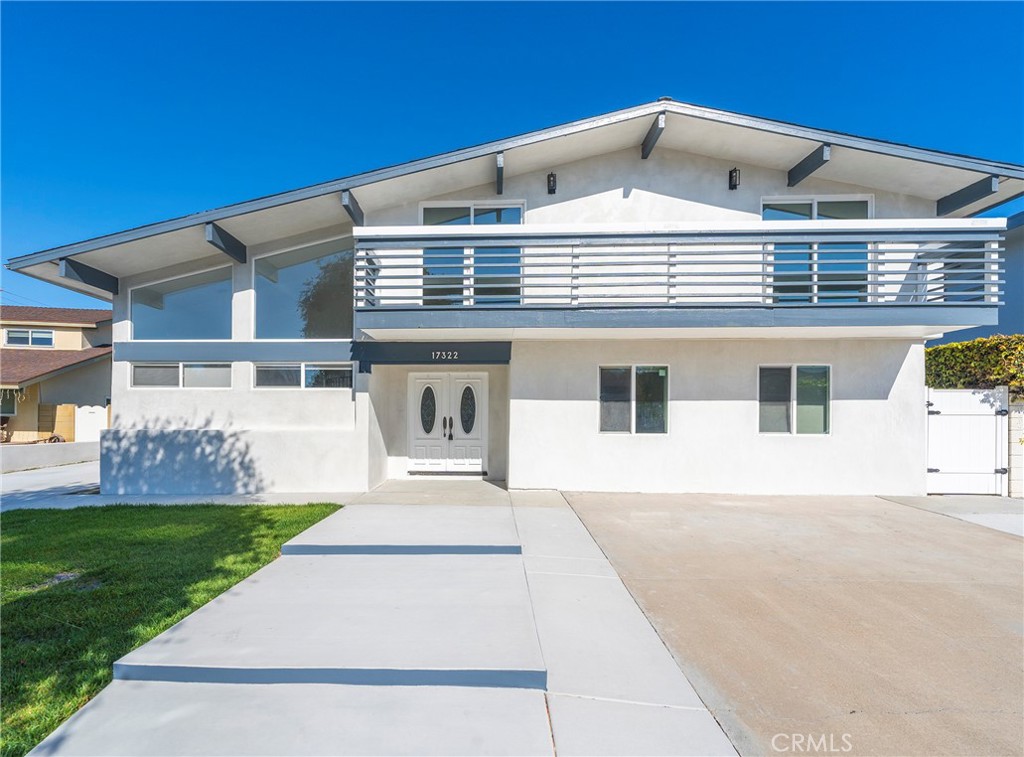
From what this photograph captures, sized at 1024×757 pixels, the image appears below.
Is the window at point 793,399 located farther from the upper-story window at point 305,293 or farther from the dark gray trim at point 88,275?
the dark gray trim at point 88,275

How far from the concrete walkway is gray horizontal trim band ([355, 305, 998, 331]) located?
4.22m

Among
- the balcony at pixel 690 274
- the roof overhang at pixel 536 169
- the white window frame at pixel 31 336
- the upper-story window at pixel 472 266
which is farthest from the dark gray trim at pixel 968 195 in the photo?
the white window frame at pixel 31 336

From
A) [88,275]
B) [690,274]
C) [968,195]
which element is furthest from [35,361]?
[968,195]

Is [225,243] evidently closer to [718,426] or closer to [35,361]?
[718,426]

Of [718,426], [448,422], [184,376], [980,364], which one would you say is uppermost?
[980,364]

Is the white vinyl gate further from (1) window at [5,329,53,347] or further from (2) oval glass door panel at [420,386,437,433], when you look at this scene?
(1) window at [5,329,53,347]

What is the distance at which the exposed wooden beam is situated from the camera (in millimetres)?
8102

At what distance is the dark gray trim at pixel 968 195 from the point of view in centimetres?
799

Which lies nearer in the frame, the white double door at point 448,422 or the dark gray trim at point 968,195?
the dark gray trim at point 968,195

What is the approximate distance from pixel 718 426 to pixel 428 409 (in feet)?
20.1

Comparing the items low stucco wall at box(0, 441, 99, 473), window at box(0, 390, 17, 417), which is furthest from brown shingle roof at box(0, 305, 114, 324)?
low stucco wall at box(0, 441, 99, 473)

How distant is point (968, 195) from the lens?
829 centimetres

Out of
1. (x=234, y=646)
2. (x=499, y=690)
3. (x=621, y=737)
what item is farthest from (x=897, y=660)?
(x=234, y=646)

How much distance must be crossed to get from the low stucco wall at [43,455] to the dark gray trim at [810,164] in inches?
825
